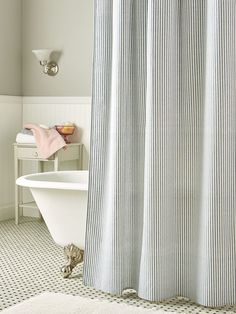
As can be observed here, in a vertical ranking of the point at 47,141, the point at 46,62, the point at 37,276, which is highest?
the point at 46,62

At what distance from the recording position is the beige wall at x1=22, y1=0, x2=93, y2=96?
5016 millimetres

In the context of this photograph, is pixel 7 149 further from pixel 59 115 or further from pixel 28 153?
pixel 59 115

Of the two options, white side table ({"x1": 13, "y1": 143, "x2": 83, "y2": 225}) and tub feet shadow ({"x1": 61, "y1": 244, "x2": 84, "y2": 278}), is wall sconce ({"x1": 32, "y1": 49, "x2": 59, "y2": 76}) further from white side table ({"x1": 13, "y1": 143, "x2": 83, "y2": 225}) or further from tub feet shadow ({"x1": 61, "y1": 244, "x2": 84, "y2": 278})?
tub feet shadow ({"x1": 61, "y1": 244, "x2": 84, "y2": 278})

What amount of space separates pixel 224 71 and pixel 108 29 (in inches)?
26.0

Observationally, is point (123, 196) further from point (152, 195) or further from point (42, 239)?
point (42, 239)

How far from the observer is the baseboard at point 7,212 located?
16.8ft

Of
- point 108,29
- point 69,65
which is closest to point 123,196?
point 108,29

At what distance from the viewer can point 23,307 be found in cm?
223

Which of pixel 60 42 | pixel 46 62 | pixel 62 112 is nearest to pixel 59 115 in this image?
pixel 62 112

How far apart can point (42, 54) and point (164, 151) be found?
2.64 meters

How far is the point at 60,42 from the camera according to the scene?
5109 millimetres

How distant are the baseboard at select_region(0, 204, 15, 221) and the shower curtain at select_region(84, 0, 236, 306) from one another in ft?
7.69

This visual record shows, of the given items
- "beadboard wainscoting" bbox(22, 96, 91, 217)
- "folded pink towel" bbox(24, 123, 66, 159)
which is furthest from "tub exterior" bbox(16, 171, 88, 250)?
"beadboard wainscoting" bbox(22, 96, 91, 217)

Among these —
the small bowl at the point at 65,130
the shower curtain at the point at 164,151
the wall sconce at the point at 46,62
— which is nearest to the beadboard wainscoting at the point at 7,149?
the wall sconce at the point at 46,62
